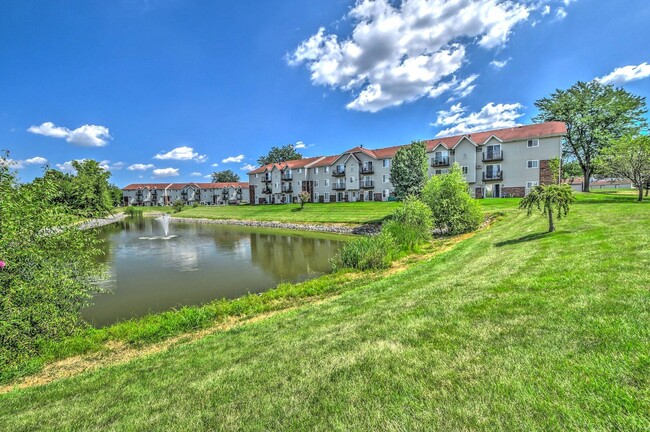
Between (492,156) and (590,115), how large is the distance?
14701 millimetres

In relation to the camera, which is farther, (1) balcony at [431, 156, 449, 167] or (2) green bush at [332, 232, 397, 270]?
Result: (1) balcony at [431, 156, 449, 167]

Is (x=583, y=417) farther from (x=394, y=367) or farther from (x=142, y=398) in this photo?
(x=142, y=398)

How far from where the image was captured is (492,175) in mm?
41688

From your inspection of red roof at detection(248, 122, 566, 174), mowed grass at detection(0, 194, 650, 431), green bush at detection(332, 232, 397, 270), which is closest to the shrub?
green bush at detection(332, 232, 397, 270)

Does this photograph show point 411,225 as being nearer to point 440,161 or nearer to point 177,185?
point 440,161

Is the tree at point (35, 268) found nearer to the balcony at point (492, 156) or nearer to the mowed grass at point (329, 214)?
the mowed grass at point (329, 214)

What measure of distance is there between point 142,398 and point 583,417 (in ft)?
17.4

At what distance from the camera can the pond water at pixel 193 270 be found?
11594 mm

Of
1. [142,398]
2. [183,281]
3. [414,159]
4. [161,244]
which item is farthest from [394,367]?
[414,159]

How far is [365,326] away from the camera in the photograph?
5828 millimetres

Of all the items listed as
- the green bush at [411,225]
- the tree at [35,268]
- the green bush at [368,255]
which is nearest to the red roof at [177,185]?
the green bush at [411,225]

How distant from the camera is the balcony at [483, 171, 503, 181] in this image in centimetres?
4109

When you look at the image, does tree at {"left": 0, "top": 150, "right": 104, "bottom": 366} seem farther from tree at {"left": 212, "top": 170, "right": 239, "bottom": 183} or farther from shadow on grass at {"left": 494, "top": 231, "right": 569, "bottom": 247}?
tree at {"left": 212, "top": 170, "right": 239, "bottom": 183}

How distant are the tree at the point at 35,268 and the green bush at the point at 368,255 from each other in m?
9.95
